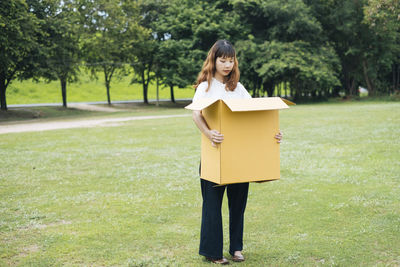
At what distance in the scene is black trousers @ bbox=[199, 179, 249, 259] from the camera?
411 centimetres

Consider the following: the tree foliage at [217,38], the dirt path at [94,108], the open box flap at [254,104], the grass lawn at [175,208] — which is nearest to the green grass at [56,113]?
the dirt path at [94,108]

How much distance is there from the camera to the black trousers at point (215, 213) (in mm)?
4105

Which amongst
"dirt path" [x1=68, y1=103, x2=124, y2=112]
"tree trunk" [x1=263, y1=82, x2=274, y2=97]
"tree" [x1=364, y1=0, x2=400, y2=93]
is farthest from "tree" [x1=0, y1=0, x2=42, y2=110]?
"tree trunk" [x1=263, y1=82, x2=274, y2=97]

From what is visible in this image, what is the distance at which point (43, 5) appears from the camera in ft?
95.5

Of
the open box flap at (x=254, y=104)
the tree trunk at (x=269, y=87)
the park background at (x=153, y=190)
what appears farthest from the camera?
the tree trunk at (x=269, y=87)

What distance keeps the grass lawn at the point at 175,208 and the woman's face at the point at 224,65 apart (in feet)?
6.19

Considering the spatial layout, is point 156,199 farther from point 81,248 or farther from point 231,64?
point 231,64

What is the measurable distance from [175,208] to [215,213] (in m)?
2.35

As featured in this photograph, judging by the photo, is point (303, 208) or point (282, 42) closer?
point (303, 208)

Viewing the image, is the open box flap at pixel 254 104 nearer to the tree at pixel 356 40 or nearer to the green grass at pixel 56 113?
the green grass at pixel 56 113

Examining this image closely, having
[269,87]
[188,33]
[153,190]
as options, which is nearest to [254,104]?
[153,190]

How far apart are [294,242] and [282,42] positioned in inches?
1402

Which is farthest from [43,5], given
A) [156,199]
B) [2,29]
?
[156,199]

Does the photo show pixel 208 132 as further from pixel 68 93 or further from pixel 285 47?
pixel 68 93
